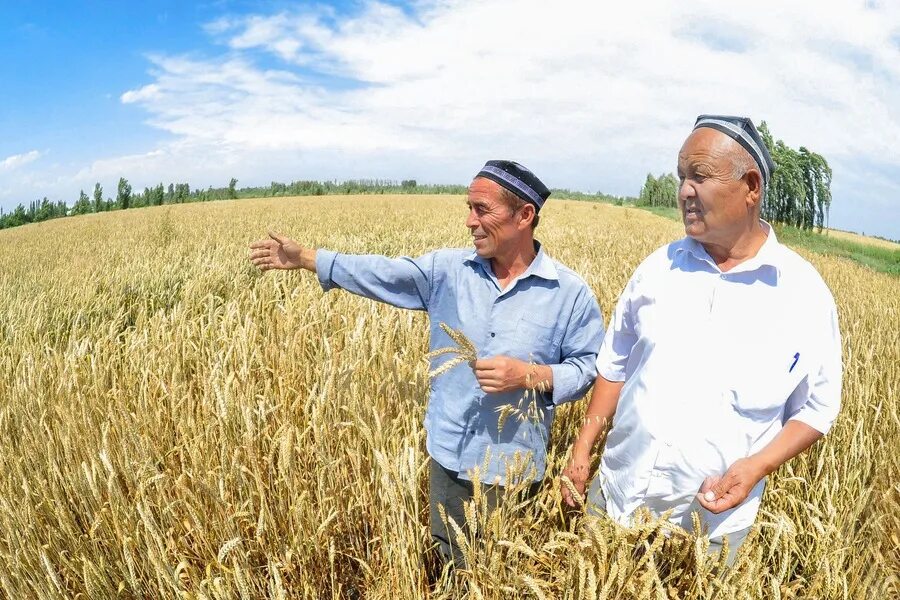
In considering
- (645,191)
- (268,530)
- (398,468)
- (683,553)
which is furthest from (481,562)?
(645,191)

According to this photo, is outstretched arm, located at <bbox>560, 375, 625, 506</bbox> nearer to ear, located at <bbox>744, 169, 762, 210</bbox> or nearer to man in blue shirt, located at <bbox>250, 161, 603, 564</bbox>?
man in blue shirt, located at <bbox>250, 161, 603, 564</bbox>

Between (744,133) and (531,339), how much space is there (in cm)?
83

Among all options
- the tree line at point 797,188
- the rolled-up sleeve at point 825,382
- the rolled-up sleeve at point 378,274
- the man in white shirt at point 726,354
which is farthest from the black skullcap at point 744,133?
the tree line at point 797,188

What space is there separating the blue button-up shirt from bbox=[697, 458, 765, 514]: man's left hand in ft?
1.60

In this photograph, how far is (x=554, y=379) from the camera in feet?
5.57

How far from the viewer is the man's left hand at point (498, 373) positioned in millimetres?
1532

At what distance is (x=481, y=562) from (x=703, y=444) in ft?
2.10

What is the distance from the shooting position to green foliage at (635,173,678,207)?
56525mm

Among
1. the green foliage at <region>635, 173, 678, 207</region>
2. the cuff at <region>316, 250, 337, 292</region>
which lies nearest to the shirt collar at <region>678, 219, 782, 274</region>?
the cuff at <region>316, 250, 337, 292</region>

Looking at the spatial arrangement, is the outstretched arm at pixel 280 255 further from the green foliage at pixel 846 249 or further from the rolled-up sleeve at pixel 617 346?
the green foliage at pixel 846 249

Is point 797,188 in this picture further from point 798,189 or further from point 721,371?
point 721,371

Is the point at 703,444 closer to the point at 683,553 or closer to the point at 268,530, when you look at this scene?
the point at 683,553

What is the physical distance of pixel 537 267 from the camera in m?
1.78

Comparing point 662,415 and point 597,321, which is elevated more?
point 597,321
